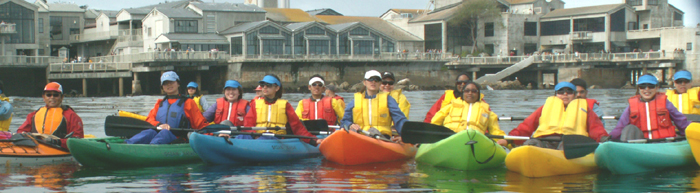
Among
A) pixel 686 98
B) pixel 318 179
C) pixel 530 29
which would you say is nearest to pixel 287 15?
pixel 530 29

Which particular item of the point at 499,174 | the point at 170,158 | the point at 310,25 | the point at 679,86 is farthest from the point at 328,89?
the point at 310,25

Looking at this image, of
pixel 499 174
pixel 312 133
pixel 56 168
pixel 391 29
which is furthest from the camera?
pixel 391 29

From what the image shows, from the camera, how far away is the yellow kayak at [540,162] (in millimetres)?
10273

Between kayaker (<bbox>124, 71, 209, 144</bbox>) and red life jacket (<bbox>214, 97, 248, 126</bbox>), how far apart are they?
112 centimetres

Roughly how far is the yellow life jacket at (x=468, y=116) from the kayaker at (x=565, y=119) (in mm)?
769

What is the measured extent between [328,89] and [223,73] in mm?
39887

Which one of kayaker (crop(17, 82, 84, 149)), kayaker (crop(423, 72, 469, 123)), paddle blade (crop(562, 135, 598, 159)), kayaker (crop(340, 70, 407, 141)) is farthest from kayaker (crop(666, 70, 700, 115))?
kayaker (crop(17, 82, 84, 149))

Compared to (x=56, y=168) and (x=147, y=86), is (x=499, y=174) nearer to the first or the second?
(x=56, y=168)

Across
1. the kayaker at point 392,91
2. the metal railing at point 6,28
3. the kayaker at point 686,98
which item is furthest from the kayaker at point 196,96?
the metal railing at point 6,28

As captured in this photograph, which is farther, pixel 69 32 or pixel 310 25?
pixel 69 32

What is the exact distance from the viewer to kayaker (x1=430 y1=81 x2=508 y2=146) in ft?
37.3

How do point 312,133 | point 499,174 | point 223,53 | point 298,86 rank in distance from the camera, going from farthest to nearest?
point 298,86, point 223,53, point 312,133, point 499,174

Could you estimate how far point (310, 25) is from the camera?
57.7 metres

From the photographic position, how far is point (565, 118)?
36.0ft
